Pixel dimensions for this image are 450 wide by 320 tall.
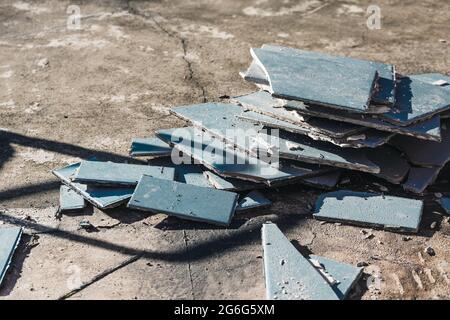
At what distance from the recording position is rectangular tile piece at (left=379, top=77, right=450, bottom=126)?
15.3 feet

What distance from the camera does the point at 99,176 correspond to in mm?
4852

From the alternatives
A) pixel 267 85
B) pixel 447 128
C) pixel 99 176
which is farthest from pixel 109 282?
pixel 447 128

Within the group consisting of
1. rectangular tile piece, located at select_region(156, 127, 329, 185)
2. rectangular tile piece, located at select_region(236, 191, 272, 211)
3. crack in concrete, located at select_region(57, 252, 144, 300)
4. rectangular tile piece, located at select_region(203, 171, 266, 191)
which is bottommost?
crack in concrete, located at select_region(57, 252, 144, 300)

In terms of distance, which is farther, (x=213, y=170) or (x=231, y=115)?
(x=231, y=115)

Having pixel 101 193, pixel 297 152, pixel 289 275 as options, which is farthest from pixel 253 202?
pixel 101 193

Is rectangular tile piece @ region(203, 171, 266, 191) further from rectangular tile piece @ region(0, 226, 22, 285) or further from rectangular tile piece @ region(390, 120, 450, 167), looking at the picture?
rectangular tile piece @ region(0, 226, 22, 285)

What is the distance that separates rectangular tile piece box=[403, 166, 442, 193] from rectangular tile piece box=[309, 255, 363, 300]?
1162 mm

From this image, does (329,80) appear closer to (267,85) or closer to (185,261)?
(267,85)

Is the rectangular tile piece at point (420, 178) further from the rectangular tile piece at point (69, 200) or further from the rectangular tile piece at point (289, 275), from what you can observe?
the rectangular tile piece at point (69, 200)

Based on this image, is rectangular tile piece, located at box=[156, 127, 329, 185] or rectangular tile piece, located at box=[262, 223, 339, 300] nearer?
rectangular tile piece, located at box=[262, 223, 339, 300]

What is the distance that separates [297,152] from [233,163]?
55cm

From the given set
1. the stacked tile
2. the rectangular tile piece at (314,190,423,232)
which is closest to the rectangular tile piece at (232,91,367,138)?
the stacked tile

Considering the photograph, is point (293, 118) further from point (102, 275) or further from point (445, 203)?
point (102, 275)

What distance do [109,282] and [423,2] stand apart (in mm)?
7069
